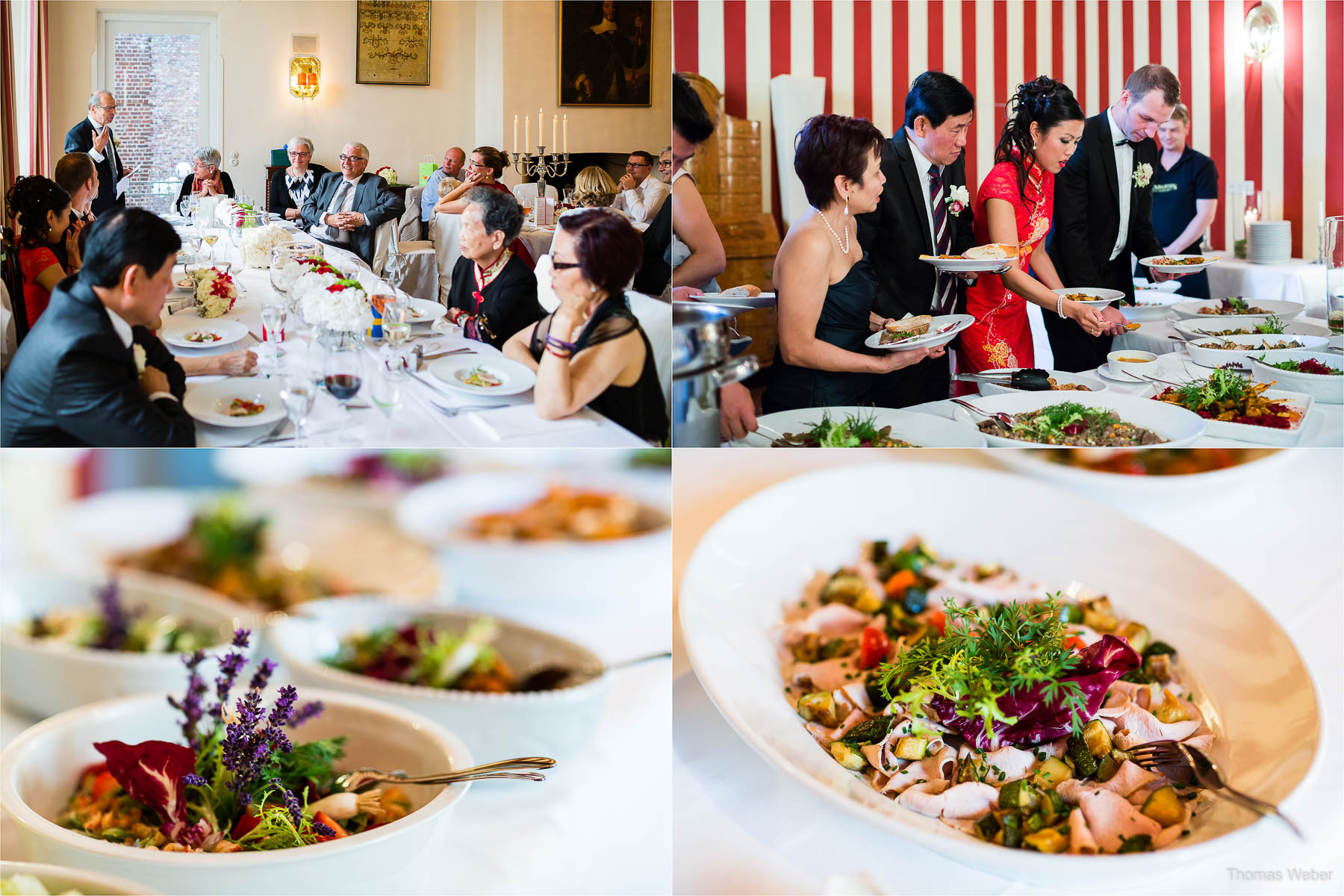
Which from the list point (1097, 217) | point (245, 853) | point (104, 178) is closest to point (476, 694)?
point (245, 853)

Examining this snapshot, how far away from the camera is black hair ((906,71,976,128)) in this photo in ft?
5.17

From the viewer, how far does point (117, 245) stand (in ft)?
4.84

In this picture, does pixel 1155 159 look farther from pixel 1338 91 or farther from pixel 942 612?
pixel 942 612

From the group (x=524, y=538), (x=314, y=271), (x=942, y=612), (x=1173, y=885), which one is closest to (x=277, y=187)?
(x=314, y=271)

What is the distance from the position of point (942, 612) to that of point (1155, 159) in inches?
31.7

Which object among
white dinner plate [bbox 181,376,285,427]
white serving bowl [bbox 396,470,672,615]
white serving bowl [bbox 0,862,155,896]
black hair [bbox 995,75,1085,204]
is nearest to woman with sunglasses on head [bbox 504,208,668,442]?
white serving bowl [bbox 396,470,672,615]

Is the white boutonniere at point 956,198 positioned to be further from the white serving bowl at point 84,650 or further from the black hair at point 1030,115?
the white serving bowl at point 84,650

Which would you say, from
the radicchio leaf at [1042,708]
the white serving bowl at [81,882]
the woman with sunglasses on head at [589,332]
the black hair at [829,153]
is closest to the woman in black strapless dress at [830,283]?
the black hair at [829,153]

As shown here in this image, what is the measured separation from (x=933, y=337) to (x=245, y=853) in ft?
4.01

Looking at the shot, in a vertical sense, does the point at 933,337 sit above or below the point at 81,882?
above

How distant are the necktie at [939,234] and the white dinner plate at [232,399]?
1.03 m

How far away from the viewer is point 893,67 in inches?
62.5

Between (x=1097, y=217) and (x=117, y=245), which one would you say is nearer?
(x=117, y=245)

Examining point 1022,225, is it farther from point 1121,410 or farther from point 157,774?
point 157,774
